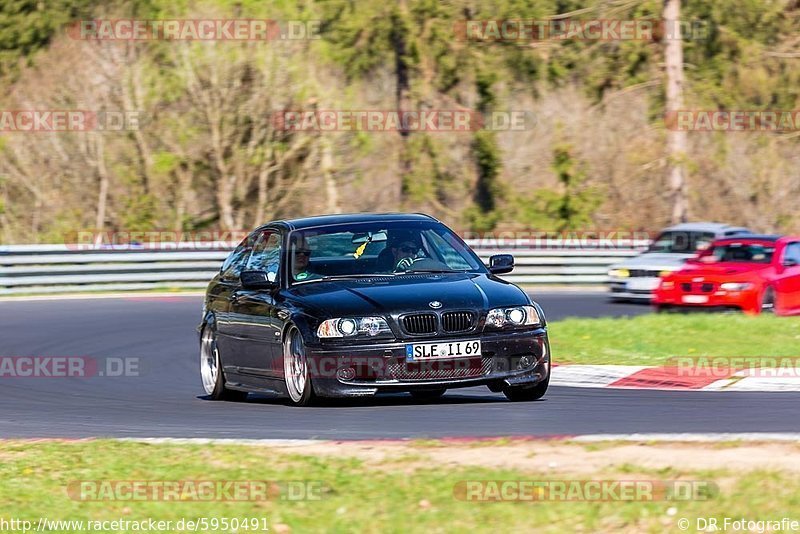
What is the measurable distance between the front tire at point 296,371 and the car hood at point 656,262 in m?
14.0

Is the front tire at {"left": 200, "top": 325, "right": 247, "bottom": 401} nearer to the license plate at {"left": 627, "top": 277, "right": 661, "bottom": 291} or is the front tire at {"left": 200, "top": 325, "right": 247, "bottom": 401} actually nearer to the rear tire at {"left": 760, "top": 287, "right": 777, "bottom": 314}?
the rear tire at {"left": 760, "top": 287, "right": 777, "bottom": 314}

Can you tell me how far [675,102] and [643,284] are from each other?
11.3 metres

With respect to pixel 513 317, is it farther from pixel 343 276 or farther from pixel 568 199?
pixel 568 199

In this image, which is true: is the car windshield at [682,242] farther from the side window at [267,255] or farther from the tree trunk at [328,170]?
the side window at [267,255]

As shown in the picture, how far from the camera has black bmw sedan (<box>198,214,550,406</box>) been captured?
411 inches

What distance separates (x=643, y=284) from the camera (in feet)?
78.9

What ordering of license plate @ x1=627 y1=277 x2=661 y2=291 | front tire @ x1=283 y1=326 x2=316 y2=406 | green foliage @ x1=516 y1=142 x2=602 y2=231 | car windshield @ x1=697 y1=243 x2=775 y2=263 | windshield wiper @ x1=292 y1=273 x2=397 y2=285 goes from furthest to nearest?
green foliage @ x1=516 y1=142 x2=602 y2=231
license plate @ x1=627 y1=277 x2=661 y2=291
car windshield @ x1=697 y1=243 x2=775 y2=263
windshield wiper @ x1=292 y1=273 x2=397 y2=285
front tire @ x1=283 y1=326 x2=316 y2=406

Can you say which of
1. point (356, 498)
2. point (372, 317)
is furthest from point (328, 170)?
point (356, 498)

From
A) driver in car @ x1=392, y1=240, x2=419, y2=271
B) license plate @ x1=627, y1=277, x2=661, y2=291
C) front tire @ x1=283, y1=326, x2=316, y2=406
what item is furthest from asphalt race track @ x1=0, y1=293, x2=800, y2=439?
license plate @ x1=627, y1=277, x2=661, y2=291

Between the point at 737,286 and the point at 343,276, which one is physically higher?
the point at 343,276

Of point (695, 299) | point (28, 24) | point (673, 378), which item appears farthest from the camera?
point (28, 24)

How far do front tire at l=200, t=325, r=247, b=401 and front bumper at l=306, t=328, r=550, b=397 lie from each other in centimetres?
197

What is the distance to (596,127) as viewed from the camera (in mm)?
41781

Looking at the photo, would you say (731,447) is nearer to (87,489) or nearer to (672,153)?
(87,489)
